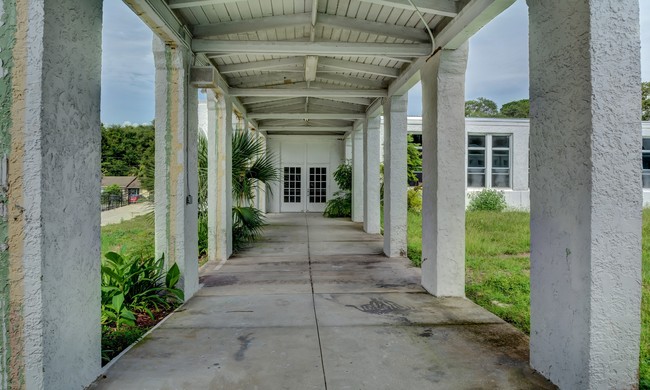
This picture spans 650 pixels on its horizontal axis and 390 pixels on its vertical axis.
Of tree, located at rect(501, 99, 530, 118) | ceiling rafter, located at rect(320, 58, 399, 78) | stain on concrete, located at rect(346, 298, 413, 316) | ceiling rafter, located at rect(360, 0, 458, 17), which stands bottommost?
stain on concrete, located at rect(346, 298, 413, 316)

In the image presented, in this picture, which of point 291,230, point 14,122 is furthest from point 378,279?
point 291,230

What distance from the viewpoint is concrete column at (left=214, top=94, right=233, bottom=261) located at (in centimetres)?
631

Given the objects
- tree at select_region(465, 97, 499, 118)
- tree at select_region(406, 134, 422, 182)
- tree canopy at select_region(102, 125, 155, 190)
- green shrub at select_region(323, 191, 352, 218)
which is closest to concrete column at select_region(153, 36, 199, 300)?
green shrub at select_region(323, 191, 352, 218)

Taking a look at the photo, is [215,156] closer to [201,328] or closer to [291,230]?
[201,328]

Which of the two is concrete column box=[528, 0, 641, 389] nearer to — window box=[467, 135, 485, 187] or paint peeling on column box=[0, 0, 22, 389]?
paint peeling on column box=[0, 0, 22, 389]

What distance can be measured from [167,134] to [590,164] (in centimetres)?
369

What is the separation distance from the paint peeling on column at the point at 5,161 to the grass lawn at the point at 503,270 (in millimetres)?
3574

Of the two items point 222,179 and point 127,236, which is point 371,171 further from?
point 127,236

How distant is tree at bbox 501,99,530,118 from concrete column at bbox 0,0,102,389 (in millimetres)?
39548

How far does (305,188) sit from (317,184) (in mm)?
467

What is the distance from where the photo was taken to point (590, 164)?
2143mm

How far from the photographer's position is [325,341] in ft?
10.4

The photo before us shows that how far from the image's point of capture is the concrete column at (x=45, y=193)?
6.32ft

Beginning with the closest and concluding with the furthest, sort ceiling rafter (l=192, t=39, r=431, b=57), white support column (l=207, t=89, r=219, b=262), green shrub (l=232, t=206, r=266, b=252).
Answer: ceiling rafter (l=192, t=39, r=431, b=57)
white support column (l=207, t=89, r=219, b=262)
green shrub (l=232, t=206, r=266, b=252)
